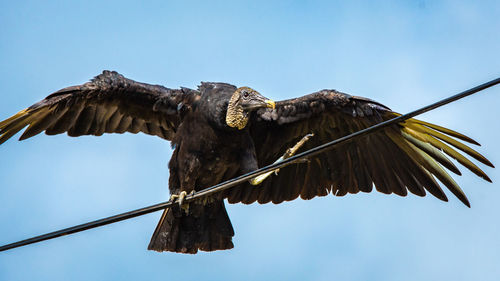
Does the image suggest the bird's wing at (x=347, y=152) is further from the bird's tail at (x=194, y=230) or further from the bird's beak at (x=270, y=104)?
the bird's tail at (x=194, y=230)

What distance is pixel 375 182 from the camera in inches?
295

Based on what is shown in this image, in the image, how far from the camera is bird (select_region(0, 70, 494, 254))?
6.68 meters

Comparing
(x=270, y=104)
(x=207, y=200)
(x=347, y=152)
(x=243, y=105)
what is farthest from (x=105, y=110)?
(x=347, y=152)

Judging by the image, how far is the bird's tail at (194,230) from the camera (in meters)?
7.20

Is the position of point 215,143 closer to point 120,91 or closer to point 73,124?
point 120,91

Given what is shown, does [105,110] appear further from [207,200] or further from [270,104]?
[270,104]

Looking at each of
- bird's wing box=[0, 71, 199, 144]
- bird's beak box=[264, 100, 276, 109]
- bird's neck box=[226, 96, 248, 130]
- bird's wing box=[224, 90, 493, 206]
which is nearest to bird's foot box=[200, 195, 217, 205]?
bird's wing box=[224, 90, 493, 206]

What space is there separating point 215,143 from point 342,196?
66.3 inches

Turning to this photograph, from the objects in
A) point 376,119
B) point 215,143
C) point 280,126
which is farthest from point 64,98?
point 376,119

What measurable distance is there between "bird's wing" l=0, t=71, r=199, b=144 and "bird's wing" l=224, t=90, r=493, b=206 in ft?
2.79

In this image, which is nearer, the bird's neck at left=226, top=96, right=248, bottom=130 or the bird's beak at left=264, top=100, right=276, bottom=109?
the bird's neck at left=226, top=96, right=248, bottom=130

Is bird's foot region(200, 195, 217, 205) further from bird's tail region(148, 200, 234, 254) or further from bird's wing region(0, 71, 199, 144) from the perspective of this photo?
bird's wing region(0, 71, 199, 144)

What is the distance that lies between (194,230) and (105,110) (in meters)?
1.48

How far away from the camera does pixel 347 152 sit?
7.57m
